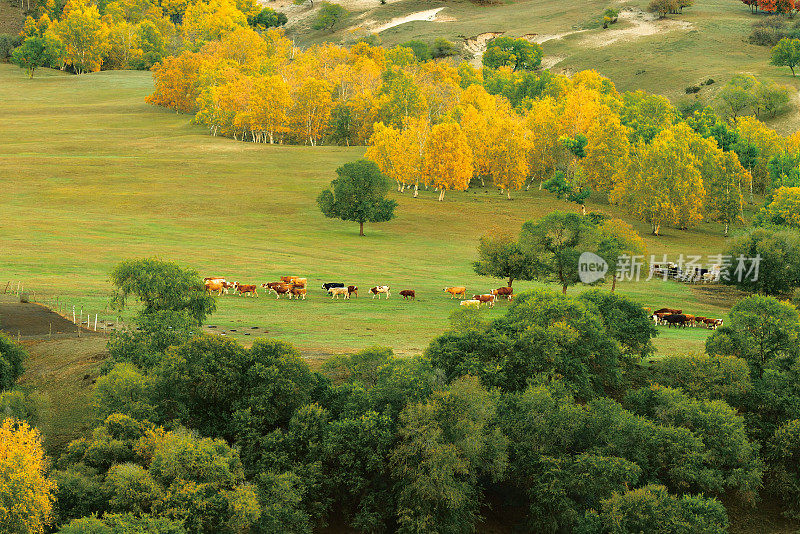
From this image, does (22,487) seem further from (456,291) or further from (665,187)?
(665,187)

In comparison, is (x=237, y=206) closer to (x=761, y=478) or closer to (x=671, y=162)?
(x=671, y=162)

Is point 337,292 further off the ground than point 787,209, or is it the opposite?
point 787,209

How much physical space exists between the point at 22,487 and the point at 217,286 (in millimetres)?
31032

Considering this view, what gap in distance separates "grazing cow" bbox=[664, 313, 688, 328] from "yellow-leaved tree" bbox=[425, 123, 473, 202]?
2099 inches

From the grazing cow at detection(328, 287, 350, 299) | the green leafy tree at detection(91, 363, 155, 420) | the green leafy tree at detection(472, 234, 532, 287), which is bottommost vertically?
the green leafy tree at detection(91, 363, 155, 420)

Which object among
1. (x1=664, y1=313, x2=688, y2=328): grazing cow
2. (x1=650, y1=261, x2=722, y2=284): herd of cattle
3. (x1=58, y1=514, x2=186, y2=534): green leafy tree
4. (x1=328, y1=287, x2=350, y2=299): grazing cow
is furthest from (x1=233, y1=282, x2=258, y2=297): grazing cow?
(x1=650, y1=261, x2=722, y2=284): herd of cattle

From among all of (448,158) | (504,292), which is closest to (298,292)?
(504,292)

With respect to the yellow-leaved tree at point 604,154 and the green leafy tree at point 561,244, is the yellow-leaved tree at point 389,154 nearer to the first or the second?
the yellow-leaved tree at point 604,154

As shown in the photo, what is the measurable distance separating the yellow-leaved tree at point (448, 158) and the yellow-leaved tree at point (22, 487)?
85.7 meters

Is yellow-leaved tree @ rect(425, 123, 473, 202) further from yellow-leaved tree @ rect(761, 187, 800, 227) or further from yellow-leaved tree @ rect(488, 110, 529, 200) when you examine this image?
yellow-leaved tree @ rect(761, 187, 800, 227)

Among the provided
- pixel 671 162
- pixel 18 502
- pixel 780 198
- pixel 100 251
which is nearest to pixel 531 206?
pixel 671 162

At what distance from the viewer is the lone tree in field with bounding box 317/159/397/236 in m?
96.5

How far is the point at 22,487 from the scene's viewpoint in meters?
32.4

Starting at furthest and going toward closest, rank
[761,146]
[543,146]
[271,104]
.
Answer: [271,104], [761,146], [543,146]
